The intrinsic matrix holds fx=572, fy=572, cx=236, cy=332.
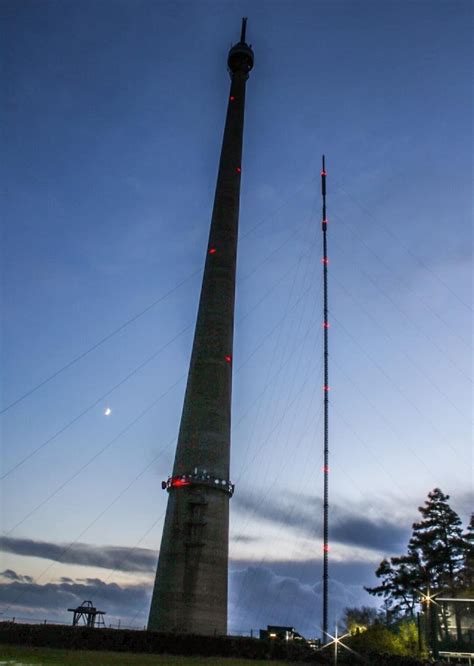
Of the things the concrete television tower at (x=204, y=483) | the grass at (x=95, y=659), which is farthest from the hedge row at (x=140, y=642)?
the concrete television tower at (x=204, y=483)

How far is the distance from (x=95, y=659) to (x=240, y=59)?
5758 cm

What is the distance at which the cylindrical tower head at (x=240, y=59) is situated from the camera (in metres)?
61.2

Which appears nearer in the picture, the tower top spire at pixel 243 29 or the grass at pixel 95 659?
the grass at pixel 95 659

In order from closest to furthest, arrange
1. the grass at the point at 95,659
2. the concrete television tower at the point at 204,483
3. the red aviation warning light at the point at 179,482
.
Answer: the grass at the point at 95,659, the concrete television tower at the point at 204,483, the red aviation warning light at the point at 179,482

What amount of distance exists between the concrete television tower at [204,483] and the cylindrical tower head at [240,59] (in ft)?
78.3

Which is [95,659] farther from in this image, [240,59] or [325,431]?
[240,59]

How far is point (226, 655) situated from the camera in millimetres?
29500

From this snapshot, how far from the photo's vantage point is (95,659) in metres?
24.0

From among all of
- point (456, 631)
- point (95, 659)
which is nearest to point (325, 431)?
point (456, 631)

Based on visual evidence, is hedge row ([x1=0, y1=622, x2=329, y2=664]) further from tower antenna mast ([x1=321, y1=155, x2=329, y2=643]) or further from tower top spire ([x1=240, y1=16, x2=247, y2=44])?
tower top spire ([x1=240, y1=16, x2=247, y2=44])

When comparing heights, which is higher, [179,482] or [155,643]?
[179,482]

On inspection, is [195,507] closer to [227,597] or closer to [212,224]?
[227,597]

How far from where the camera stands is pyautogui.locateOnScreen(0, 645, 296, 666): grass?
22.2m

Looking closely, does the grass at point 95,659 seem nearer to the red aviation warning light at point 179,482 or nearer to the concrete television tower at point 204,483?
the concrete television tower at point 204,483
